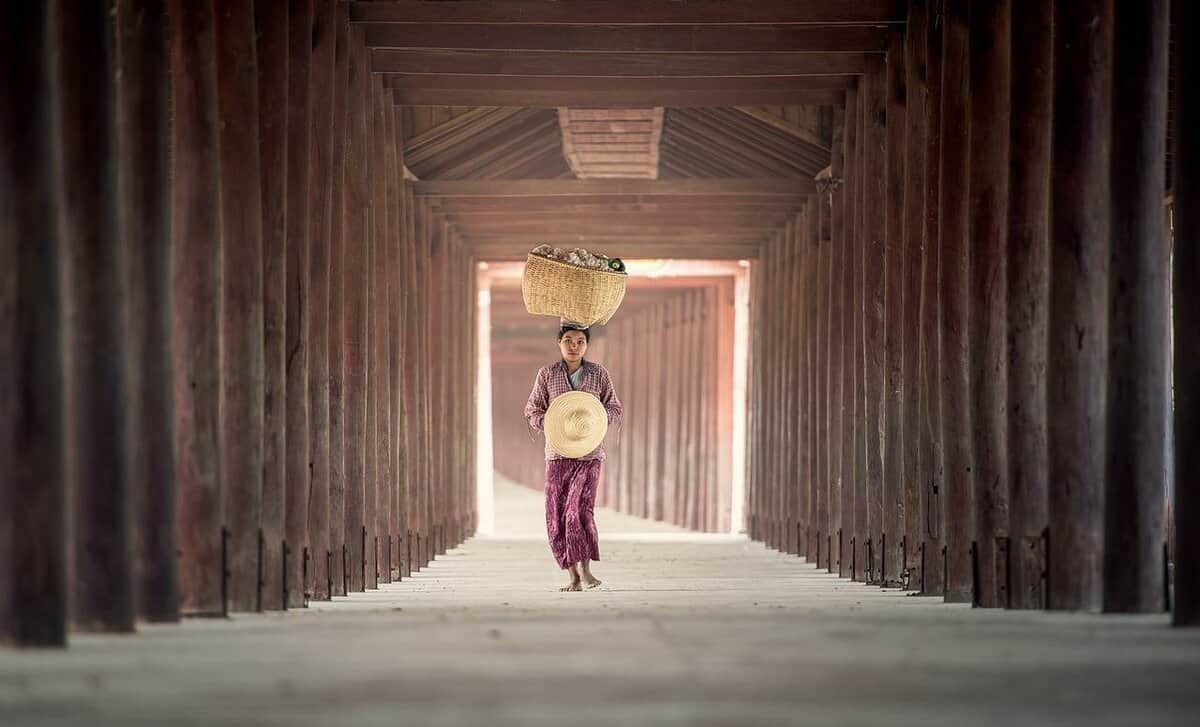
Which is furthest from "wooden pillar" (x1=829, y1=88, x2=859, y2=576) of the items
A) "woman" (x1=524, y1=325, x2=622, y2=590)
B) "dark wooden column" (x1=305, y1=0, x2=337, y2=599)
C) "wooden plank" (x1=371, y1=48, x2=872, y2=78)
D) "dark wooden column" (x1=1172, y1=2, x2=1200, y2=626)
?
"dark wooden column" (x1=1172, y1=2, x2=1200, y2=626)

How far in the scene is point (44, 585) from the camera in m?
5.11

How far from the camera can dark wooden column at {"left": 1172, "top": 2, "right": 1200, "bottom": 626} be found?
570 cm

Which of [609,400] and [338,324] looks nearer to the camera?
[338,324]

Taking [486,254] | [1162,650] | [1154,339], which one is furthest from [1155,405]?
[486,254]

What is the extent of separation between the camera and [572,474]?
996cm

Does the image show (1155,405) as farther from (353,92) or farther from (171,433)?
(353,92)

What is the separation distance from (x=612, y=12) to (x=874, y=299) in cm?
239

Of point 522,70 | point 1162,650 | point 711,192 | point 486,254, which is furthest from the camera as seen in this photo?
point 486,254

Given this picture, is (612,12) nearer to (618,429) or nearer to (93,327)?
(618,429)

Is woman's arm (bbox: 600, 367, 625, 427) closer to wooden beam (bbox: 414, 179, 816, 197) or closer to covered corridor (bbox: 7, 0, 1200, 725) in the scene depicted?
covered corridor (bbox: 7, 0, 1200, 725)

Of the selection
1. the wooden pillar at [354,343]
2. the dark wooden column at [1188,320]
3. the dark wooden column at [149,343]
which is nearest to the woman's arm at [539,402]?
the wooden pillar at [354,343]

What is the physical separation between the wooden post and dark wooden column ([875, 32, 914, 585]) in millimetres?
1136

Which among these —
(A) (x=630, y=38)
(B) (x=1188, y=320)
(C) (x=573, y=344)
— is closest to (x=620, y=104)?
(A) (x=630, y=38)

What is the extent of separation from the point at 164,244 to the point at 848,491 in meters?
6.84
